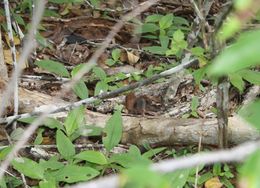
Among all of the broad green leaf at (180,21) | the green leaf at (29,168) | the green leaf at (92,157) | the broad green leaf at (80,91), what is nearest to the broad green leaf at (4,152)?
the green leaf at (29,168)

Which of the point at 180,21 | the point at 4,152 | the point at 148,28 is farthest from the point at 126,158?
the point at 180,21

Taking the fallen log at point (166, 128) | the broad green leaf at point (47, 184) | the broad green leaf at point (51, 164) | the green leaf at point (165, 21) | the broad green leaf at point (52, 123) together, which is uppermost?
the green leaf at point (165, 21)

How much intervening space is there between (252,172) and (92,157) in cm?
199

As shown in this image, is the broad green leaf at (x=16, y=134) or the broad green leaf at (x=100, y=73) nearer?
the broad green leaf at (x=16, y=134)

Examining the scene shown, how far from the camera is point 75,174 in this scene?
2.53 m

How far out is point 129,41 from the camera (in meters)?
4.01

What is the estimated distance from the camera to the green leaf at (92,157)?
8.60 feet

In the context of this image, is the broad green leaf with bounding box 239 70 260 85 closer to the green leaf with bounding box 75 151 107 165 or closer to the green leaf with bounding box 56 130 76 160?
the green leaf with bounding box 75 151 107 165

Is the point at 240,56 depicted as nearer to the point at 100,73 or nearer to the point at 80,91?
the point at 80,91

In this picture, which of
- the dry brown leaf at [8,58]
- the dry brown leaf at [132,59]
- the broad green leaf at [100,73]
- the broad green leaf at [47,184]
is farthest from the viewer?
the dry brown leaf at [132,59]

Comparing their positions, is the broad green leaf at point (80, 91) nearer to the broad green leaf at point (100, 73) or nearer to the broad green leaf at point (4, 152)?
the broad green leaf at point (100, 73)

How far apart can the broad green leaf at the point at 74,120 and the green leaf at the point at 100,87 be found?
422mm

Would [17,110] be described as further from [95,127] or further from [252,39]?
[252,39]

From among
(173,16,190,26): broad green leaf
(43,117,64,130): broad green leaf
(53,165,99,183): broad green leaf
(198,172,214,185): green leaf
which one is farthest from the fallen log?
(173,16,190,26): broad green leaf
